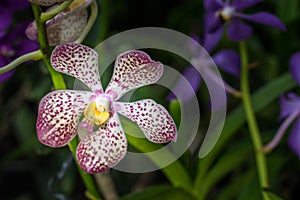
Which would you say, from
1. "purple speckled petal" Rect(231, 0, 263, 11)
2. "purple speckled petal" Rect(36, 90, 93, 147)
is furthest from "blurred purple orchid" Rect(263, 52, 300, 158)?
"purple speckled petal" Rect(36, 90, 93, 147)

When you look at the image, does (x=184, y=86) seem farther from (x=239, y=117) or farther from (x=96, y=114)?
(x=96, y=114)

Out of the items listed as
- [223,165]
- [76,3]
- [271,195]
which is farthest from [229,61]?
[76,3]

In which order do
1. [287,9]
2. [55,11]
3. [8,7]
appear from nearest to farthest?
[55,11], [8,7], [287,9]

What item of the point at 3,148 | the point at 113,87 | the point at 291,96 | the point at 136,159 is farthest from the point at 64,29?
the point at 3,148

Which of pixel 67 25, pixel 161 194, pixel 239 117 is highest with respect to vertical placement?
pixel 67 25

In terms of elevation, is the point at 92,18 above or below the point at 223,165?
above

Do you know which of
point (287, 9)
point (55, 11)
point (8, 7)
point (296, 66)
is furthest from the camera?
point (287, 9)

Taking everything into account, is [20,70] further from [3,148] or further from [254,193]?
[254,193]
